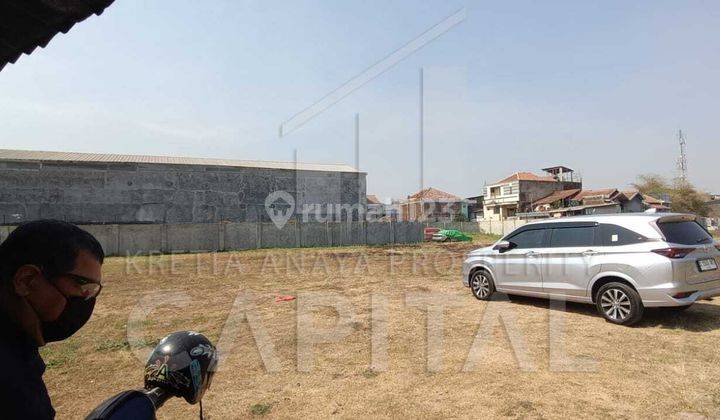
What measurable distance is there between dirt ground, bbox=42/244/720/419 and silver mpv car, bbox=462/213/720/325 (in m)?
0.44

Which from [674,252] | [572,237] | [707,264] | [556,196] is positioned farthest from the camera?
[556,196]

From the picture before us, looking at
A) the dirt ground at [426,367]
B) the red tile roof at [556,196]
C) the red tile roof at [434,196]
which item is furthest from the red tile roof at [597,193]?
the dirt ground at [426,367]

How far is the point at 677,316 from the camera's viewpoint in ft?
23.5

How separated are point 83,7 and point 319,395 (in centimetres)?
393

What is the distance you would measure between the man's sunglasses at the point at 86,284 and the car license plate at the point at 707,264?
775 centimetres

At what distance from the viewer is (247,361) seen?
18.4 ft

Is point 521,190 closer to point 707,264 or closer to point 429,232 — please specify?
point 429,232

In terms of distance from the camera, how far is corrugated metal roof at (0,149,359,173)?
30991 mm

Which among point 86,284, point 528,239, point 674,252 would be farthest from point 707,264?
point 86,284

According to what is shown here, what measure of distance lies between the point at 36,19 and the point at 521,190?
60850 millimetres

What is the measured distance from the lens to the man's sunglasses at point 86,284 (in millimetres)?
1401

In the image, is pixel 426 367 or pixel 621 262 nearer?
pixel 426 367

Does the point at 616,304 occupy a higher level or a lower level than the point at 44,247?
lower

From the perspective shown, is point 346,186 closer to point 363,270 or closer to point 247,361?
point 363,270
